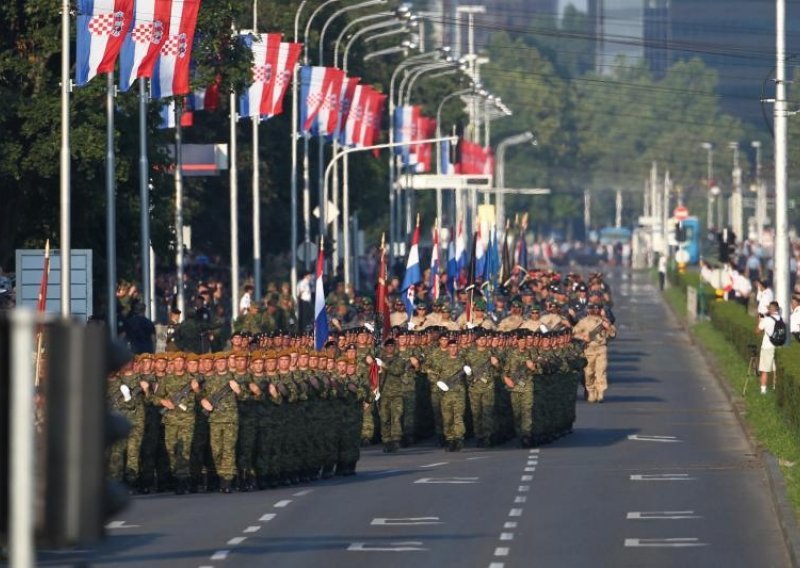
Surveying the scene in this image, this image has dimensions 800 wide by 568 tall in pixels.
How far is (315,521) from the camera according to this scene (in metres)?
22.5

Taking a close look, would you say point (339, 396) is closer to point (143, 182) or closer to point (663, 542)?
point (663, 542)

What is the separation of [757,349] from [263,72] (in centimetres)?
1137

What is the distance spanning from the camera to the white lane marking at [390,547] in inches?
784

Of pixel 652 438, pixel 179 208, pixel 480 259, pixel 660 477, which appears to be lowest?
pixel 652 438

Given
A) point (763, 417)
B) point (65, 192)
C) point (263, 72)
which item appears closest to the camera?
point (65, 192)

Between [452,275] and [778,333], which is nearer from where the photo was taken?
[778,333]

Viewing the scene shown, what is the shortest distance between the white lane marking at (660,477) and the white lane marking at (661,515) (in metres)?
3.84

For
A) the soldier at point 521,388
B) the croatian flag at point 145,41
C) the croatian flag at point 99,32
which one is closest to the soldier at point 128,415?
the soldier at point 521,388

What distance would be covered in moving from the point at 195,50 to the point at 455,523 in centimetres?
2055

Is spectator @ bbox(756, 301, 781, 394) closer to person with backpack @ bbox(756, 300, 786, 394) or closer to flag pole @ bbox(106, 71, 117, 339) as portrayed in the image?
person with backpack @ bbox(756, 300, 786, 394)

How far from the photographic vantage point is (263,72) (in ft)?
160

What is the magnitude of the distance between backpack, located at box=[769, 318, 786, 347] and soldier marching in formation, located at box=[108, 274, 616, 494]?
12.1ft

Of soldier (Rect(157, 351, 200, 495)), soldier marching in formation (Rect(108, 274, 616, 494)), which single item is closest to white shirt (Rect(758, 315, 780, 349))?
soldier marching in formation (Rect(108, 274, 616, 494))

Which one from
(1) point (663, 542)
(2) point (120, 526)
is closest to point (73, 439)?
(1) point (663, 542)
